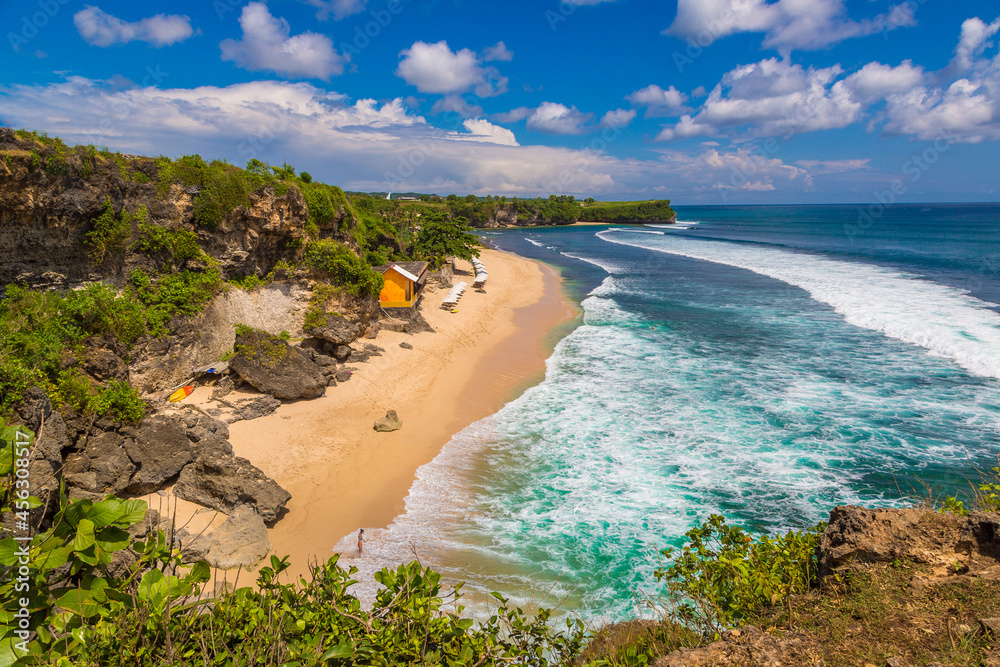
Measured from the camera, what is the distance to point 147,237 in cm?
1655

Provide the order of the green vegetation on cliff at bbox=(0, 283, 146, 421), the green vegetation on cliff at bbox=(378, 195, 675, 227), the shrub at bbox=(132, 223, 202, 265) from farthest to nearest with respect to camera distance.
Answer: the green vegetation on cliff at bbox=(378, 195, 675, 227) → the shrub at bbox=(132, 223, 202, 265) → the green vegetation on cliff at bbox=(0, 283, 146, 421)

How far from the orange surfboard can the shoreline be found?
8.15 ft

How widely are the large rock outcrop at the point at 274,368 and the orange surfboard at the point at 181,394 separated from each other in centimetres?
156

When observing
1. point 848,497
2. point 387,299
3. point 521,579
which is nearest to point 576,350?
point 387,299

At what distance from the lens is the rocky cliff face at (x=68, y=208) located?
12938 mm

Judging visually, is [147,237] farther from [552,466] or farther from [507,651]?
[507,651]

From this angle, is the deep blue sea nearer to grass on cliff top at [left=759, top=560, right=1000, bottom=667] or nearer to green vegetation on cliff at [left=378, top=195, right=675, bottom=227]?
grass on cliff top at [left=759, top=560, right=1000, bottom=667]

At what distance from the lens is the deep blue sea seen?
37.5 ft

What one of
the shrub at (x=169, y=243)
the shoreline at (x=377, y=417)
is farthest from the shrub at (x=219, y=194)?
the shoreline at (x=377, y=417)

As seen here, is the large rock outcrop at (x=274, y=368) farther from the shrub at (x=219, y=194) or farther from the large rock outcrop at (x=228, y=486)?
the large rock outcrop at (x=228, y=486)

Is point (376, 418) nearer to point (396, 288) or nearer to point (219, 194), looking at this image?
point (219, 194)

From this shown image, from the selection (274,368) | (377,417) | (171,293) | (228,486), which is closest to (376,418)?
(377,417)

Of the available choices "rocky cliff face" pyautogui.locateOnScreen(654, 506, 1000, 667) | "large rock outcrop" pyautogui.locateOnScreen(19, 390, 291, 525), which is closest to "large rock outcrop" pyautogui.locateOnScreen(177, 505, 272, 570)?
"large rock outcrop" pyautogui.locateOnScreen(19, 390, 291, 525)

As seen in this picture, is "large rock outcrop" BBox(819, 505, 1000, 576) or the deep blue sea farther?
the deep blue sea
